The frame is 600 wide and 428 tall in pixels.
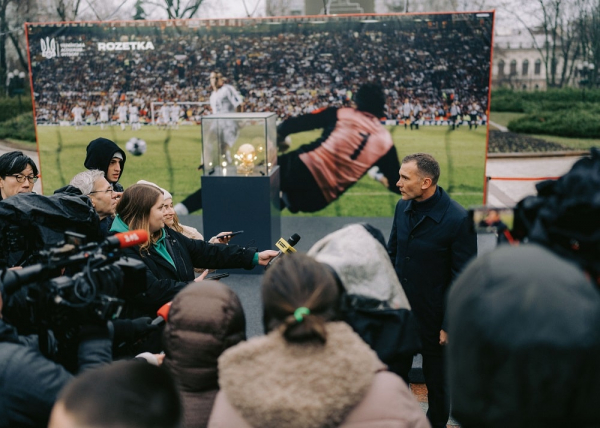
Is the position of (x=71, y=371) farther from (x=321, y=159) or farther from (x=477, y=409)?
(x=321, y=159)

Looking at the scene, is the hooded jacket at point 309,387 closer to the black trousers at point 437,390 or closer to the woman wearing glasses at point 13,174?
the black trousers at point 437,390

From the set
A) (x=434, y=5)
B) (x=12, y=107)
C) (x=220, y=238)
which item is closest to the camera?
(x=220, y=238)

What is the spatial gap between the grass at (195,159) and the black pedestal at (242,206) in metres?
2.51

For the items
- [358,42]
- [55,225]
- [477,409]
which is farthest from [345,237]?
[358,42]

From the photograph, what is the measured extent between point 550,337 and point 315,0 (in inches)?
353

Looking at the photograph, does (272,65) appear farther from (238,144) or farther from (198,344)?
(198,344)

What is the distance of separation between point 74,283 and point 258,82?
24.4 ft

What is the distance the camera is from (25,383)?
1573 millimetres

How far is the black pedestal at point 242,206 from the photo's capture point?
251 inches

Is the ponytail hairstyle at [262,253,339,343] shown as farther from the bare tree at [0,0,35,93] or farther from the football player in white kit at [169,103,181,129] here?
the bare tree at [0,0,35,93]

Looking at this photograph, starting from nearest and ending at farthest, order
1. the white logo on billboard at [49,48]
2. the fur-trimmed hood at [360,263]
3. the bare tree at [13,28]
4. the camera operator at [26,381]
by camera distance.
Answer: the camera operator at [26,381], the fur-trimmed hood at [360,263], the white logo on billboard at [49,48], the bare tree at [13,28]

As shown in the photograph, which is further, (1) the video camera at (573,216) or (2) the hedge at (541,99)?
(2) the hedge at (541,99)

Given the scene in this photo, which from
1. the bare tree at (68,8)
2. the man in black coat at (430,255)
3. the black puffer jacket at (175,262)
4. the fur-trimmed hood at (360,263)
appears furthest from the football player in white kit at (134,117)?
the fur-trimmed hood at (360,263)

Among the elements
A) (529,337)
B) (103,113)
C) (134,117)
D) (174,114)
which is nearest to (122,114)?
(134,117)
